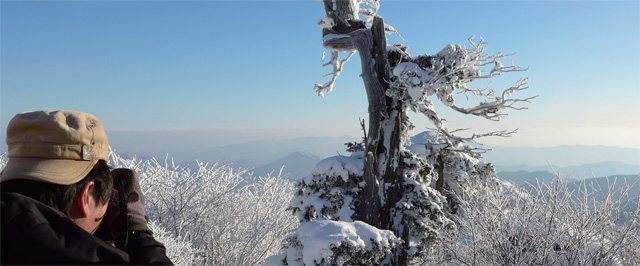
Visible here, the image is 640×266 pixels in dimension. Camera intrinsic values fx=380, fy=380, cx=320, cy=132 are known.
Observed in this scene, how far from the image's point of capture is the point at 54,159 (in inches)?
51.4

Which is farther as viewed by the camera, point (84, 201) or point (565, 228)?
point (565, 228)

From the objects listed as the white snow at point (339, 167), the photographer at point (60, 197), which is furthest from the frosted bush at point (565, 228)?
the photographer at point (60, 197)

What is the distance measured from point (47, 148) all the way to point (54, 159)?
5 centimetres

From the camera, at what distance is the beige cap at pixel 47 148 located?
128 centimetres

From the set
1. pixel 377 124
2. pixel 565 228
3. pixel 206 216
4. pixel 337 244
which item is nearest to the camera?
pixel 337 244

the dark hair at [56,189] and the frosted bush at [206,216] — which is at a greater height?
the dark hair at [56,189]

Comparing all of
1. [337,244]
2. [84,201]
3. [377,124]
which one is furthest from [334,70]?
[84,201]

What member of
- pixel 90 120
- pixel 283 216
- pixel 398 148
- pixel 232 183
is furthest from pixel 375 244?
pixel 232 183

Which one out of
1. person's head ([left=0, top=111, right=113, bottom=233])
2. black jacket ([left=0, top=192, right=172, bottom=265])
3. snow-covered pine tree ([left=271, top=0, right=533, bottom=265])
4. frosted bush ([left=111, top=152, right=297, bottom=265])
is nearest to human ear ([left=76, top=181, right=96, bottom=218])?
person's head ([left=0, top=111, right=113, bottom=233])

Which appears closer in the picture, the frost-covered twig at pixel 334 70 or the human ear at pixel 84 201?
the human ear at pixel 84 201

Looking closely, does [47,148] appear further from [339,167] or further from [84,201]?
[339,167]

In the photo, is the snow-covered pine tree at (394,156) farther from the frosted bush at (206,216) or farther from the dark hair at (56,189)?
the dark hair at (56,189)

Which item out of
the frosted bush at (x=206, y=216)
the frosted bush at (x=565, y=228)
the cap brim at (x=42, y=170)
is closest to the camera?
the cap brim at (x=42, y=170)

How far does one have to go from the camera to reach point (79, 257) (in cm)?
110
